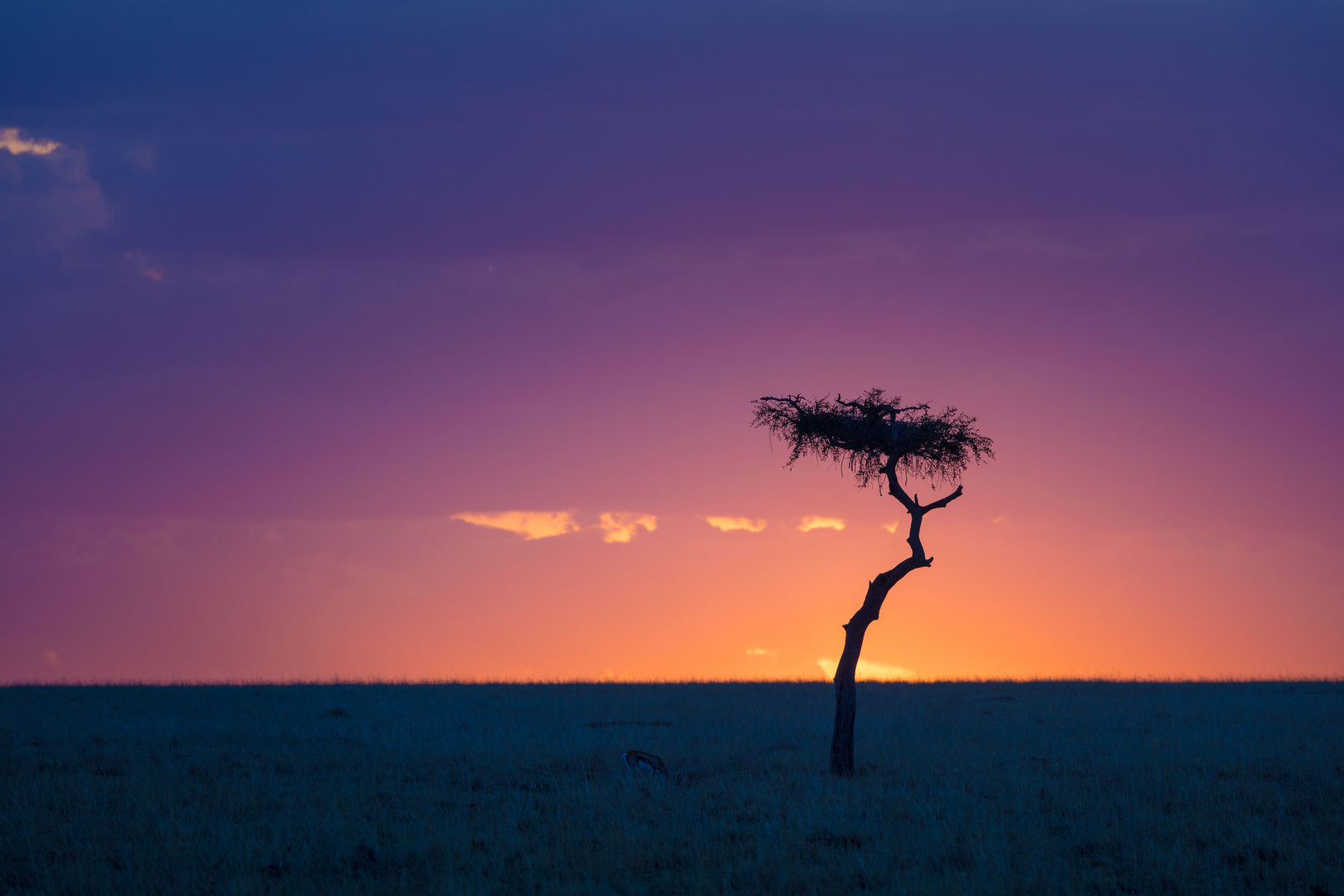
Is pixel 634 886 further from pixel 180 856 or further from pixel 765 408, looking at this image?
pixel 765 408

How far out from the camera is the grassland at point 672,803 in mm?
11898

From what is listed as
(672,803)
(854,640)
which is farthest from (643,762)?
(854,640)

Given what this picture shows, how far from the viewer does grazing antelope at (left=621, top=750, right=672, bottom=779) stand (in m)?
18.5

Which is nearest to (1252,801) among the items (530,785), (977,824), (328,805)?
(977,824)

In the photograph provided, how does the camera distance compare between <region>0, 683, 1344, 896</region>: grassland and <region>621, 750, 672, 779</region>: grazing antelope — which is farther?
<region>621, 750, 672, 779</region>: grazing antelope

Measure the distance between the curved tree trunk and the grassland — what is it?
2.40ft

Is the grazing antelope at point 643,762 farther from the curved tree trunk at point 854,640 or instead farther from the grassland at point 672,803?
the curved tree trunk at point 854,640

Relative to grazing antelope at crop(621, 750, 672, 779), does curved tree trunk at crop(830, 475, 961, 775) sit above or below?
above

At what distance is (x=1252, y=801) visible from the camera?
1586cm

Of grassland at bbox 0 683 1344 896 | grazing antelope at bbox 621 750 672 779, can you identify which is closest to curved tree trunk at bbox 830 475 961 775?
grassland at bbox 0 683 1344 896

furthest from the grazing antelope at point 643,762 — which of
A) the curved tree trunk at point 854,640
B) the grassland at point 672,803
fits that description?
the curved tree trunk at point 854,640

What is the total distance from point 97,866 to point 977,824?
39.8 feet

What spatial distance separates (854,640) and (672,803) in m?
5.63

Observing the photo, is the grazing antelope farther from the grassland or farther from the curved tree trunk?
the curved tree trunk
